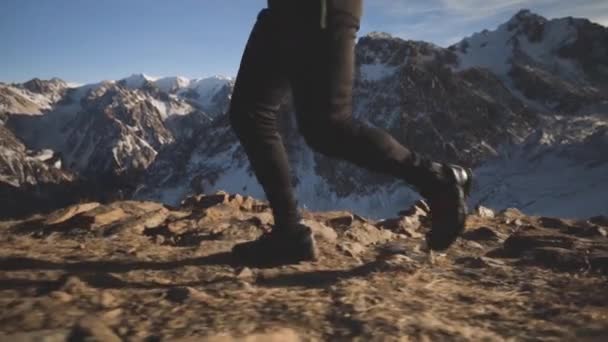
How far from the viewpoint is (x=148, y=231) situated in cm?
498

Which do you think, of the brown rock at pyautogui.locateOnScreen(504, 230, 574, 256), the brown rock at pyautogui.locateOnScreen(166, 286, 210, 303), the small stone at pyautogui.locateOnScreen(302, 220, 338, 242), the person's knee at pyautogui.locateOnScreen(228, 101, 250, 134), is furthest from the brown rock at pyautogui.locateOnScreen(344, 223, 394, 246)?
the brown rock at pyautogui.locateOnScreen(166, 286, 210, 303)

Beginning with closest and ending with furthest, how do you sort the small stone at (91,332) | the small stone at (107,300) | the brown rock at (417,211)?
the small stone at (91,332) < the small stone at (107,300) < the brown rock at (417,211)

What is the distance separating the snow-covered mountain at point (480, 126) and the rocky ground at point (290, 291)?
3100 inches

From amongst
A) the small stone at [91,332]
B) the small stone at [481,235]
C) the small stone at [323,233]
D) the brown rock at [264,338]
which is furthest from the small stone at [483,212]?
the small stone at [91,332]

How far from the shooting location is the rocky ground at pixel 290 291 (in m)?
2.01

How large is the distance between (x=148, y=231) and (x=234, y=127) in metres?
2.06

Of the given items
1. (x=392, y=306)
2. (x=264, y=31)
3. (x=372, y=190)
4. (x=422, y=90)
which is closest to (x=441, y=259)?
(x=392, y=306)

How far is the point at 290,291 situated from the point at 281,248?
66 cm

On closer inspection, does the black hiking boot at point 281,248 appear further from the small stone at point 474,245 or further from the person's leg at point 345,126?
the small stone at point 474,245

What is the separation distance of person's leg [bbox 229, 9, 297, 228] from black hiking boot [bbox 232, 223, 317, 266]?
8 cm

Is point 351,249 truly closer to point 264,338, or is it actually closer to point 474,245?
point 474,245

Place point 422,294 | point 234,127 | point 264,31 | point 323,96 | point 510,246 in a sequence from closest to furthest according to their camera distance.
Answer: point 422,294
point 323,96
point 264,31
point 234,127
point 510,246

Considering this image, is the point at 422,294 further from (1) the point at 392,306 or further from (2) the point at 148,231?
(2) the point at 148,231

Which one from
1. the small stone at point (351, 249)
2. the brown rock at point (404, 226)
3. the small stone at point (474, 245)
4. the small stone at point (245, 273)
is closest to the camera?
the small stone at point (245, 273)
